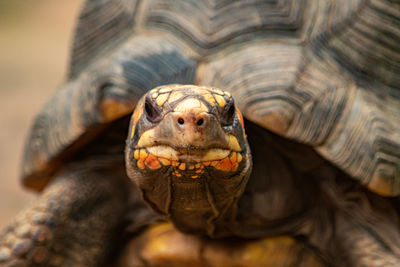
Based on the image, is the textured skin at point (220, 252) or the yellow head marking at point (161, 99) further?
the textured skin at point (220, 252)

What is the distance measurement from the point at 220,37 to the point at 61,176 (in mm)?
1206

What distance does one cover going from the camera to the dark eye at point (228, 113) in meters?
2.24

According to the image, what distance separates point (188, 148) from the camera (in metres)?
2.10

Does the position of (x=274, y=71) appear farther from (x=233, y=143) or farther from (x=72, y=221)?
(x=72, y=221)

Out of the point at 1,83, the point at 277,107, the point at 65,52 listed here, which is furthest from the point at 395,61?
the point at 65,52

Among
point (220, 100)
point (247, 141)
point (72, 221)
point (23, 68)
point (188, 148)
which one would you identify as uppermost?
point (220, 100)

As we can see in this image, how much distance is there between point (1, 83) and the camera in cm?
886

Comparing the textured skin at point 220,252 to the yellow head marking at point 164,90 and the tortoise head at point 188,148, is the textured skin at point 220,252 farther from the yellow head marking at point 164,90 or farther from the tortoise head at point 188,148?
the yellow head marking at point 164,90

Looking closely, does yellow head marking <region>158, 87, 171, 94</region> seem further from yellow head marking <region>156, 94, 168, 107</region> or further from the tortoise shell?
the tortoise shell

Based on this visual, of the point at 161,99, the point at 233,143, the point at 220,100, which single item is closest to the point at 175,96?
the point at 161,99

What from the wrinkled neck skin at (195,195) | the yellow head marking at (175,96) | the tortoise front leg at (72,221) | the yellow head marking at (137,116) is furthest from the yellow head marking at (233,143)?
the tortoise front leg at (72,221)

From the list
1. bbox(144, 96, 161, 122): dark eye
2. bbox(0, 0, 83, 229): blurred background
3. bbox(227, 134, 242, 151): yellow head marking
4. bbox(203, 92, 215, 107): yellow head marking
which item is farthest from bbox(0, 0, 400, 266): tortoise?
bbox(0, 0, 83, 229): blurred background

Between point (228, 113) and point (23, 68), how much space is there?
810 centimetres

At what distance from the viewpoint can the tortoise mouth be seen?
2.13 meters
